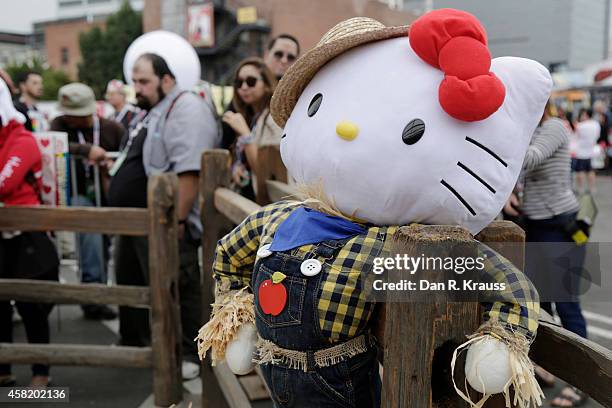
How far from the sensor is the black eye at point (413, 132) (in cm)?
138

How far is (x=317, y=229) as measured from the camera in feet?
4.90

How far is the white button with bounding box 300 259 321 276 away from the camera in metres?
1.45

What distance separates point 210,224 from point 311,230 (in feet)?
4.92

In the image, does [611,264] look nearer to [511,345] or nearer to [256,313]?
[511,345]

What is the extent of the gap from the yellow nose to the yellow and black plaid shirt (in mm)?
233

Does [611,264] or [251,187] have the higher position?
[611,264]

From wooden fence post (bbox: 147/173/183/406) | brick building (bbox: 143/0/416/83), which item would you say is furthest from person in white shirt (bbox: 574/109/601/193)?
brick building (bbox: 143/0/416/83)

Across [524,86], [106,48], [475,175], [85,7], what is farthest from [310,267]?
[85,7]

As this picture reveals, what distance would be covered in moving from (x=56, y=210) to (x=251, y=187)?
108cm

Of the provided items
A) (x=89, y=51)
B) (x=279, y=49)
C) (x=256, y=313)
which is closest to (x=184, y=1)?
(x=89, y=51)

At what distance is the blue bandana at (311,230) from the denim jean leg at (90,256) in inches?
147

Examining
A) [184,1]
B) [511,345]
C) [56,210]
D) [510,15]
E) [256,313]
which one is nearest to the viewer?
[511,345]

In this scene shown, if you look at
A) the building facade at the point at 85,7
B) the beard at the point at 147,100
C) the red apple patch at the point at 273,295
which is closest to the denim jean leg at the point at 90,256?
the beard at the point at 147,100

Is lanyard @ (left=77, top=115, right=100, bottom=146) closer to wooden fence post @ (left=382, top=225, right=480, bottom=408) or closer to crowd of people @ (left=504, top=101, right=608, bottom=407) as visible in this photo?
crowd of people @ (left=504, top=101, right=608, bottom=407)
